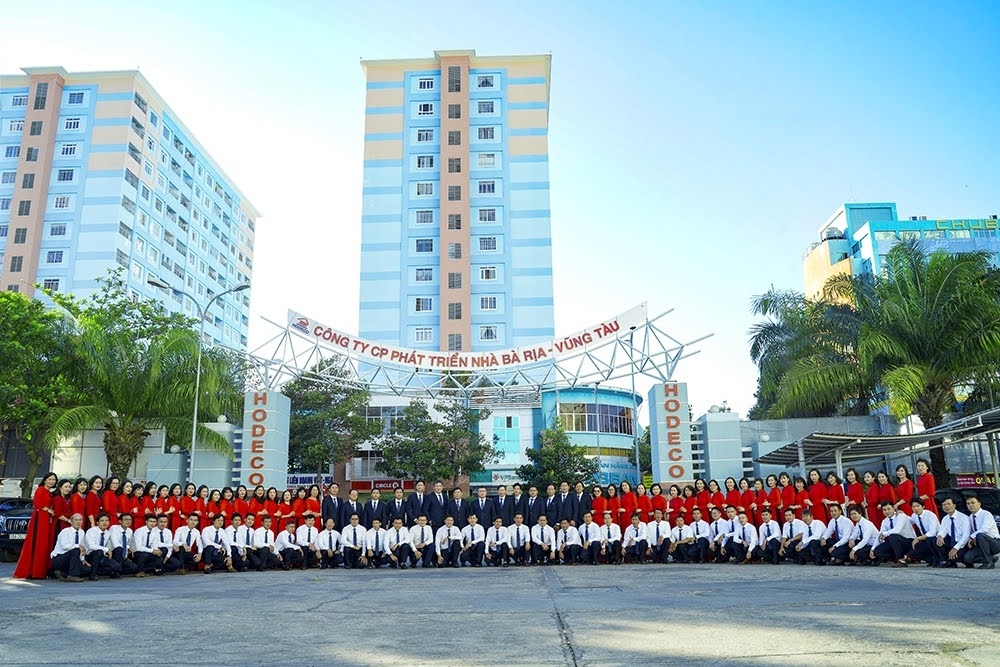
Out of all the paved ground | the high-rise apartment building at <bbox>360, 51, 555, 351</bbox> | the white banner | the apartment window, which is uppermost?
the apartment window

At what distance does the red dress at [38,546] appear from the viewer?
12.5 metres

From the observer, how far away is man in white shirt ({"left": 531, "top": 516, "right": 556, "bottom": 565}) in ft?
51.1

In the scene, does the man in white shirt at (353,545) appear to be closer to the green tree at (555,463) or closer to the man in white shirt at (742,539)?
the man in white shirt at (742,539)

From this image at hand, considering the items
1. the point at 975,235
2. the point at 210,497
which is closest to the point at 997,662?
the point at 210,497

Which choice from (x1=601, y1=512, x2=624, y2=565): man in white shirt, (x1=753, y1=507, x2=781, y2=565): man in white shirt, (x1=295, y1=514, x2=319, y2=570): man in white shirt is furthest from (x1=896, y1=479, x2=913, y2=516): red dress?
(x1=295, y1=514, x2=319, y2=570): man in white shirt

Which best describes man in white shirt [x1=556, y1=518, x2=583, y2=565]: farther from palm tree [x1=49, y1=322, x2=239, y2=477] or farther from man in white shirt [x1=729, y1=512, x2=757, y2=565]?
palm tree [x1=49, y1=322, x2=239, y2=477]

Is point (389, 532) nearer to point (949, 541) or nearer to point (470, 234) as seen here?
point (949, 541)

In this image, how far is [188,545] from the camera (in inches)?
562

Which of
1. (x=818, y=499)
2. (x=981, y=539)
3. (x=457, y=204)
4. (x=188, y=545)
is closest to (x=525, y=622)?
(x=981, y=539)

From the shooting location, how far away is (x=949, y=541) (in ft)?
41.5

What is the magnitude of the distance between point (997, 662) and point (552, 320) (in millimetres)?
48886

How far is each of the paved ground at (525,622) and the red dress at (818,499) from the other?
4128 mm

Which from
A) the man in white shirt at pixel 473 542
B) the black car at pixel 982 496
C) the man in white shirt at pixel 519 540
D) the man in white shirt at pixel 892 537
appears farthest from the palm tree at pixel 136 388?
the black car at pixel 982 496

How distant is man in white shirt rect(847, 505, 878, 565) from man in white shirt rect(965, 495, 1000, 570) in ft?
4.71
